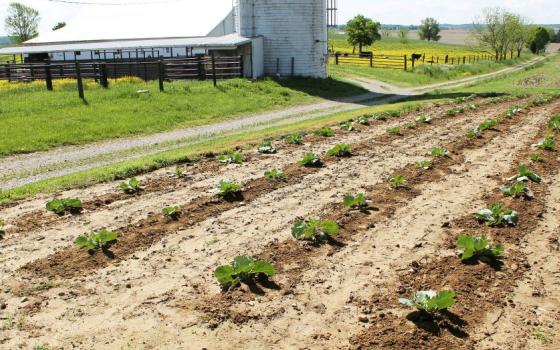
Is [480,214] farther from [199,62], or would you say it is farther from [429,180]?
[199,62]

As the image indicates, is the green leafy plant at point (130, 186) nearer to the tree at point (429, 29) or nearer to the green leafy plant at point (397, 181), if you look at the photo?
the green leafy plant at point (397, 181)

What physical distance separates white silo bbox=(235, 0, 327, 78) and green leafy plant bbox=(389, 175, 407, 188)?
28828mm

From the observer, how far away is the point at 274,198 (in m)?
9.86

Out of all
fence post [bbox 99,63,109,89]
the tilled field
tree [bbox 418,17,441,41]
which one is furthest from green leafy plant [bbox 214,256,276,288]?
tree [bbox 418,17,441,41]

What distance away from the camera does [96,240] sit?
750 centimetres

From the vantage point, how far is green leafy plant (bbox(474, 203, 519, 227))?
8156 millimetres

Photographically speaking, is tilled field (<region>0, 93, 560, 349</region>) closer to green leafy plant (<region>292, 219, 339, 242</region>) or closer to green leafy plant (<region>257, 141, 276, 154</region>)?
green leafy plant (<region>292, 219, 339, 242</region>)

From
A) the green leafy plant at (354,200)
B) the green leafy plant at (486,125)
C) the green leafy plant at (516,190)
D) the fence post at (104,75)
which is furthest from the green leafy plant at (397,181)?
the fence post at (104,75)

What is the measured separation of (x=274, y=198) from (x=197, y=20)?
43608 mm

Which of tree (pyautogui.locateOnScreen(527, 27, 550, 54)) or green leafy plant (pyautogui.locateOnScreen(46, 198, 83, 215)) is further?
tree (pyautogui.locateOnScreen(527, 27, 550, 54))

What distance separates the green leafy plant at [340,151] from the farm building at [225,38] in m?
21.4

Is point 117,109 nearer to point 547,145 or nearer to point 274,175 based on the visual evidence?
point 274,175

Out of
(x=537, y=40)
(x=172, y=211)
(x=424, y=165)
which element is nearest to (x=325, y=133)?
(x=424, y=165)

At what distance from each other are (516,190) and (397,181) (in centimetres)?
203
